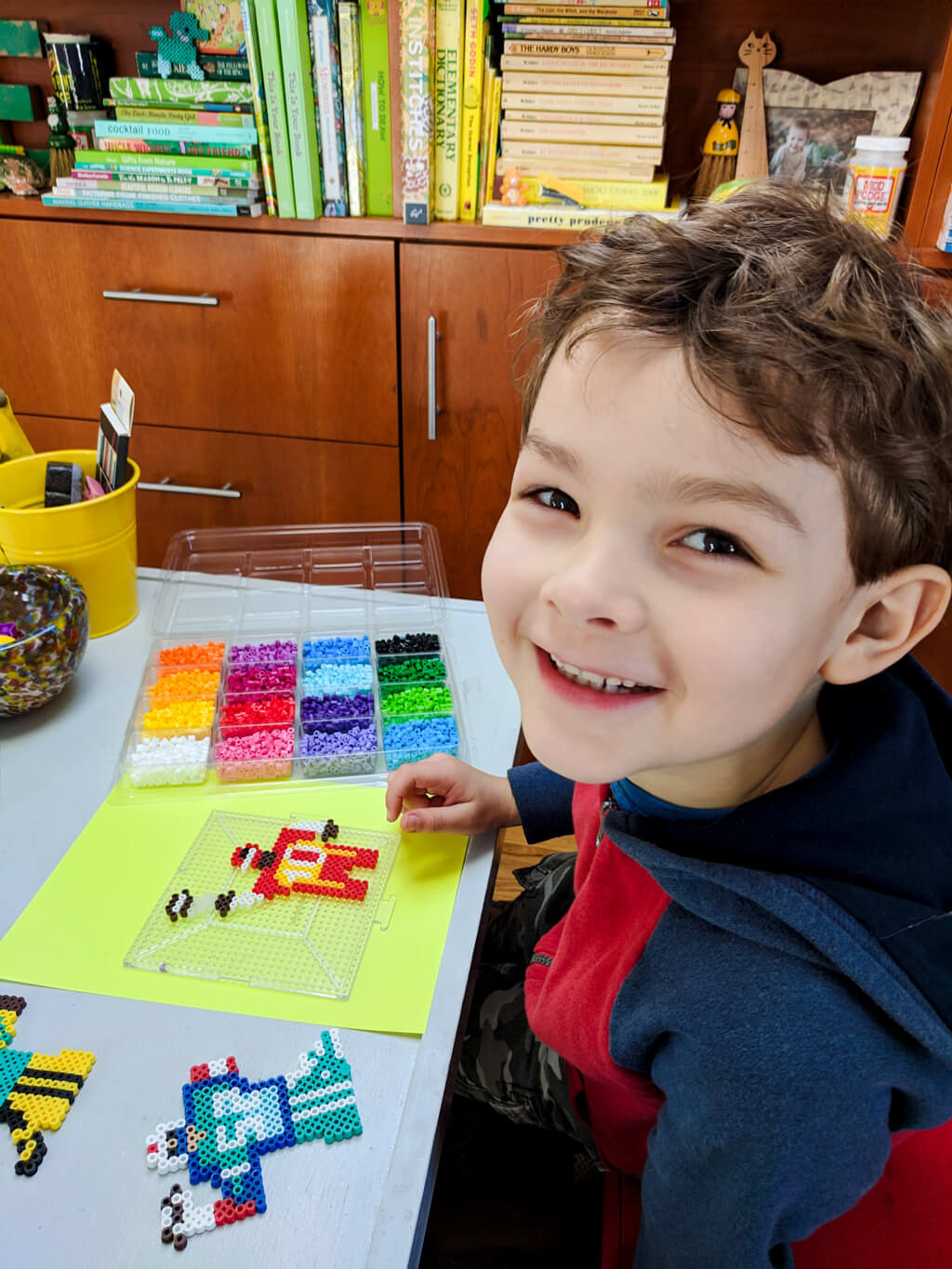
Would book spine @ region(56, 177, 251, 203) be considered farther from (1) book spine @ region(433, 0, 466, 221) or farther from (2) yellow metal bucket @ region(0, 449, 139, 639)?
(2) yellow metal bucket @ region(0, 449, 139, 639)

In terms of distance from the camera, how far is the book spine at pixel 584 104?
1.63 metres

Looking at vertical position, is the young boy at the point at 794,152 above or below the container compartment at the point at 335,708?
above

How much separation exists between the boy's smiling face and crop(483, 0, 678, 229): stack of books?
1250 mm

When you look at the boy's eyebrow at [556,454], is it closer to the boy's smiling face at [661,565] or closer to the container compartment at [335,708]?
the boy's smiling face at [661,565]

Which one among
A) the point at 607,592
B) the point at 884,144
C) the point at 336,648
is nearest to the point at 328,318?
the point at 336,648

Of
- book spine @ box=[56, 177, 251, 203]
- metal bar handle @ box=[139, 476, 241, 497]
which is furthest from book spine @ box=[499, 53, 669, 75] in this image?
metal bar handle @ box=[139, 476, 241, 497]

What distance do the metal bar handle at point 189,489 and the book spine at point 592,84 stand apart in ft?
3.25

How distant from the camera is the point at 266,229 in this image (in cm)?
172

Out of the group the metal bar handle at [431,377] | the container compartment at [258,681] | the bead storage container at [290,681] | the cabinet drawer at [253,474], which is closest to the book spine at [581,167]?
the metal bar handle at [431,377]

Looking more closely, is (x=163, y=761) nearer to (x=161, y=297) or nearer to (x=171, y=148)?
(x=161, y=297)

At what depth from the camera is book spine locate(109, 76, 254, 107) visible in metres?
1.68

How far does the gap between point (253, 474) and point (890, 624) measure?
1.66 metres

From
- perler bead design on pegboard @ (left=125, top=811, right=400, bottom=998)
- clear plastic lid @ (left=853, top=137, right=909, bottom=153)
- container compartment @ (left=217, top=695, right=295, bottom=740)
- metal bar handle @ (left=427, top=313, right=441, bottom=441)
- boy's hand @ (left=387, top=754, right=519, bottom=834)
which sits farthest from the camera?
metal bar handle @ (left=427, top=313, right=441, bottom=441)

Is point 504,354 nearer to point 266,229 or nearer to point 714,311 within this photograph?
point 266,229
